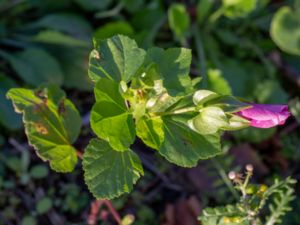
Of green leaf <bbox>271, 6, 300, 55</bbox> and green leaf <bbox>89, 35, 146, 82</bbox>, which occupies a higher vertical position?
green leaf <bbox>89, 35, 146, 82</bbox>

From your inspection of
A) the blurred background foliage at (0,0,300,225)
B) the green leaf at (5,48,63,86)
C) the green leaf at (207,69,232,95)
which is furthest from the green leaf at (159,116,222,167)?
the green leaf at (5,48,63,86)

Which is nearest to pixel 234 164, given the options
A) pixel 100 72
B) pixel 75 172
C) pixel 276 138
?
pixel 276 138

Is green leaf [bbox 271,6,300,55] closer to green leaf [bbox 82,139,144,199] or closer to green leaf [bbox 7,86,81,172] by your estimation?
green leaf [bbox 7,86,81,172]

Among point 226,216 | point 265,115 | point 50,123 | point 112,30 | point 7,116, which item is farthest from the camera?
point 112,30

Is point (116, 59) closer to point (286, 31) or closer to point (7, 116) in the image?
point (7, 116)

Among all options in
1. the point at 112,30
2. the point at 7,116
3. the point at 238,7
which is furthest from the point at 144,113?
the point at 238,7

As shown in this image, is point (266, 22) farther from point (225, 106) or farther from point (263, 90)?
point (225, 106)

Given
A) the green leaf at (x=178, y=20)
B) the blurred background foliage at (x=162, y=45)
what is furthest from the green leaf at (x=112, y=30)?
the green leaf at (x=178, y=20)
